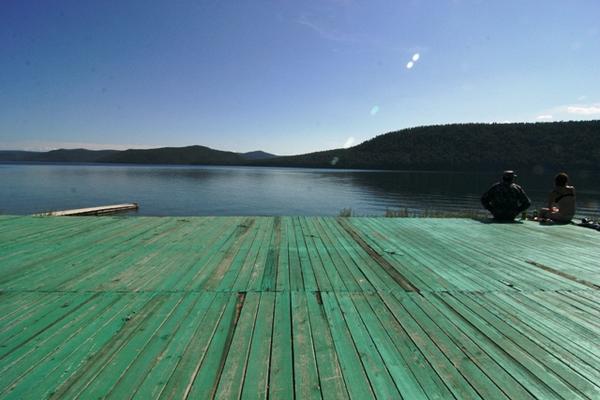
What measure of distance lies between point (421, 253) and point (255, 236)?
346cm

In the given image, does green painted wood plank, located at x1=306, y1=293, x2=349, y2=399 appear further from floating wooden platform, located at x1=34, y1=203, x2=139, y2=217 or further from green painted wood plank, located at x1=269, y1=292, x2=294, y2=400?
floating wooden platform, located at x1=34, y1=203, x2=139, y2=217

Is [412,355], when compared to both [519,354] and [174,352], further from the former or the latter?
[174,352]

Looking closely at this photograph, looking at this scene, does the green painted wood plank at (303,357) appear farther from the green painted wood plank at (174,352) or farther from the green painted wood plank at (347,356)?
the green painted wood plank at (174,352)

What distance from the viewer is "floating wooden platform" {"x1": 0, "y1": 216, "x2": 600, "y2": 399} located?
2.22 m

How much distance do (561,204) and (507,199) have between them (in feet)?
4.62

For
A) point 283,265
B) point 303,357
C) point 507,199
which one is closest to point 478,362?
point 303,357

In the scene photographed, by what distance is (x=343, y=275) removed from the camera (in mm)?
4402

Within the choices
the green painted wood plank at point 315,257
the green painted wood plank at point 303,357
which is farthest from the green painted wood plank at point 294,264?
the green painted wood plank at point 303,357

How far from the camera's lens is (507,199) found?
8.96m

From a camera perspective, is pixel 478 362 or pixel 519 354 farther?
pixel 519 354

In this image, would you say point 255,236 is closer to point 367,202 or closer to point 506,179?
point 506,179

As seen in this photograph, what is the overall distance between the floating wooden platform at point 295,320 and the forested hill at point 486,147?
10150 cm

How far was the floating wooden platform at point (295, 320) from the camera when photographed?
87.6 inches

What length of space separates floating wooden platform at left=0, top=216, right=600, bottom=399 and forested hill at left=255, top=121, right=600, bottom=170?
333 feet
